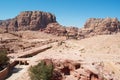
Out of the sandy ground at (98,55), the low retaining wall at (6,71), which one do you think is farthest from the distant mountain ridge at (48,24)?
the low retaining wall at (6,71)

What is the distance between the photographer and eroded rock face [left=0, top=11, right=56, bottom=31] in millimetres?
174637

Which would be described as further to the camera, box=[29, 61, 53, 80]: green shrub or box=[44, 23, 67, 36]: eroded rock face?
box=[44, 23, 67, 36]: eroded rock face

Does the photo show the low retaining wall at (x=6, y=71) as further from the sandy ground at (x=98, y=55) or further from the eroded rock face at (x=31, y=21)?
the eroded rock face at (x=31, y=21)

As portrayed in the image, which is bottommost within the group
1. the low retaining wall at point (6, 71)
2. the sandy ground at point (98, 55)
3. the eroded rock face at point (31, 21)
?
the low retaining wall at point (6, 71)

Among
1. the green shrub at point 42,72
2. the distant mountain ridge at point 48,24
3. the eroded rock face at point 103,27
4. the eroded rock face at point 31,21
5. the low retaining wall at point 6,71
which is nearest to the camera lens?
the green shrub at point 42,72

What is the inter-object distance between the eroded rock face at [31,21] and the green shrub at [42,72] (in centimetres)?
13918

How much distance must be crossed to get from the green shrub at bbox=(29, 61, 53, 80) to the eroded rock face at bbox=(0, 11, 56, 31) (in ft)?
457

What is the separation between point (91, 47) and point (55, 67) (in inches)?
593

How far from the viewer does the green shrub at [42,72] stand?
111 feet

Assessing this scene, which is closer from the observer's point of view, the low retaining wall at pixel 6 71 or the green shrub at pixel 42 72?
the green shrub at pixel 42 72

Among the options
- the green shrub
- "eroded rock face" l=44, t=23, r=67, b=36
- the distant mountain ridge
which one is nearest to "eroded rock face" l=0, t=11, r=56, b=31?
the distant mountain ridge

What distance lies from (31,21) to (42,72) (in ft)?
476

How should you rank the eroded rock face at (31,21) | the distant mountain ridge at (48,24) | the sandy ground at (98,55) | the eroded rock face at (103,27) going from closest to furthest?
the sandy ground at (98,55)
the eroded rock face at (103,27)
the distant mountain ridge at (48,24)
the eroded rock face at (31,21)

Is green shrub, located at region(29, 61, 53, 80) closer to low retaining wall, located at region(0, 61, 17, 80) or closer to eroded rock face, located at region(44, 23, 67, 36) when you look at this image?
low retaining wall, located at region(0, 61, 17, 80)
